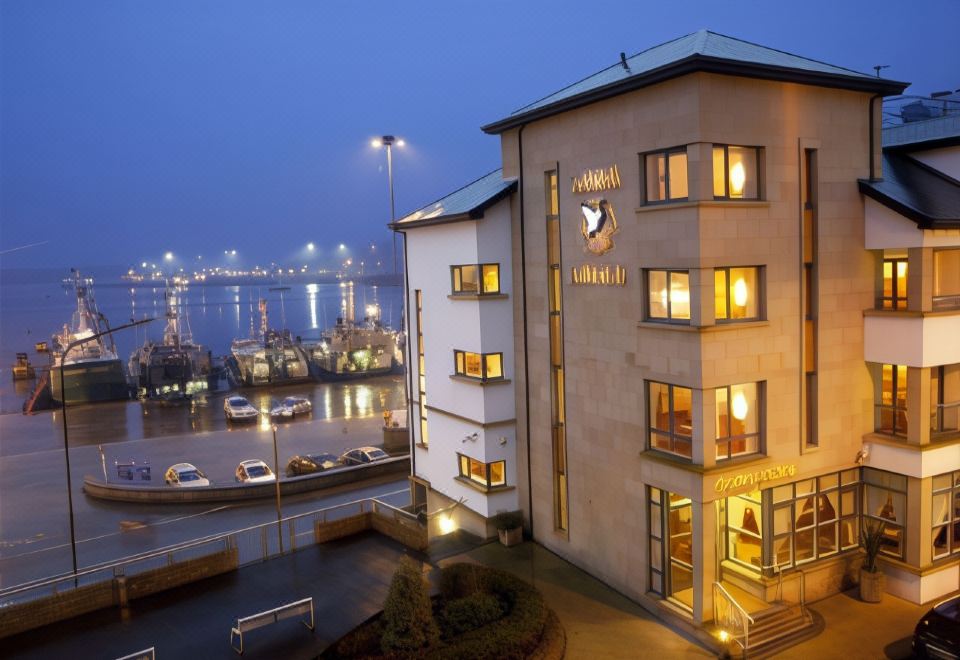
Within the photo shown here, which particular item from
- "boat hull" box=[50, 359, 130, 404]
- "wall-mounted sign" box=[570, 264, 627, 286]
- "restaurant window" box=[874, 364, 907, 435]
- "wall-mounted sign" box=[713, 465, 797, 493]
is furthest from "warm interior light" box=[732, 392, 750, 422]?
"boat hull" box=[50, 359, 130, 404]

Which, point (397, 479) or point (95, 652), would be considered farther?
point (397, 479)

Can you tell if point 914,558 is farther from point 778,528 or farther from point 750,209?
point 750,209

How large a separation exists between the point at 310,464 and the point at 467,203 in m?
26.2

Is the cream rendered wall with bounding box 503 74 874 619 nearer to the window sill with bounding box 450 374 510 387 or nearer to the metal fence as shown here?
the window sill with bounding box 450 374 510 387

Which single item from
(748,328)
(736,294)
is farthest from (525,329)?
(748,328)

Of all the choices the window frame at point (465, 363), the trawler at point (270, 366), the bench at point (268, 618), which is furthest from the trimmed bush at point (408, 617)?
the trawler at point (270, 366)

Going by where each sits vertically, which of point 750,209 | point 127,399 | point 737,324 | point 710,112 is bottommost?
point 127,399

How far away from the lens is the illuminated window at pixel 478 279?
83.4 feet

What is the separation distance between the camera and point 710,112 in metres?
17.8

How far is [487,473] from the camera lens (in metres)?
25.6

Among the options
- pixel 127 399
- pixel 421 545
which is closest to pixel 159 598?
pixel 421 545

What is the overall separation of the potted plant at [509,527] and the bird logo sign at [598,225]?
31.6 feet

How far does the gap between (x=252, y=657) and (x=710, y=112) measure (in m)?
17.1

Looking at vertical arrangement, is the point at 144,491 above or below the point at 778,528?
below
